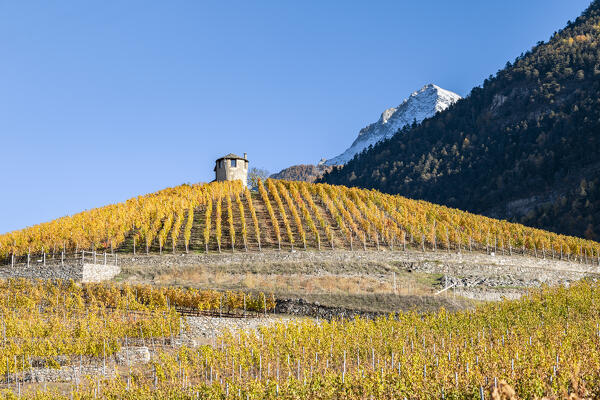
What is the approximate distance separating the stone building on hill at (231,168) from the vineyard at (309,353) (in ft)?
116

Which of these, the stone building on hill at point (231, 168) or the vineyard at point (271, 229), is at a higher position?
the stone building on hill at point (231, 168)

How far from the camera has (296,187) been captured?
61312 mm

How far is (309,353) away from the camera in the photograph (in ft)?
68.1

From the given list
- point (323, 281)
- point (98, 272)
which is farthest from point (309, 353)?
point (98, 272)

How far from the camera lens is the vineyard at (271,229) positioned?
1661 inches

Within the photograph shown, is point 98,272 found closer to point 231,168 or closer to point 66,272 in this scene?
point 66,272

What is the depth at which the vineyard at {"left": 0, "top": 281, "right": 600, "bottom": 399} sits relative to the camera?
15.2m

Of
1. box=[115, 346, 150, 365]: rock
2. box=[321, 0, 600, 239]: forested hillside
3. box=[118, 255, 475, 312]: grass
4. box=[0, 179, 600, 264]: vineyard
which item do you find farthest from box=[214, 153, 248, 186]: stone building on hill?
box=[321, 0, 600, 239]: forested hillside

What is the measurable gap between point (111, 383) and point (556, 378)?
1296 centimetres

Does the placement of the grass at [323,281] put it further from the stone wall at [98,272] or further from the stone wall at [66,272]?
the stone wall at [66,272]

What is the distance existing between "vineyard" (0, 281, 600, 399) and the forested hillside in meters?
66.3

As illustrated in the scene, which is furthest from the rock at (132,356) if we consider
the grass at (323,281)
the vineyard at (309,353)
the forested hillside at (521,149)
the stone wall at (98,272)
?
the forested hillside at (521,149)

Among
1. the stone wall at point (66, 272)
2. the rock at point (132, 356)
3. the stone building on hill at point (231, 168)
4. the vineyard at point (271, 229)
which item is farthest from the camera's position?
the stone building on hill at point (231, 168)

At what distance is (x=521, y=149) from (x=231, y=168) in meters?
71.2
